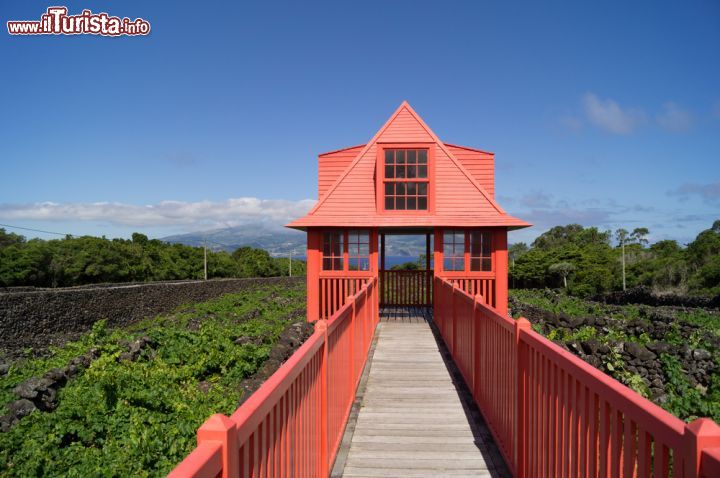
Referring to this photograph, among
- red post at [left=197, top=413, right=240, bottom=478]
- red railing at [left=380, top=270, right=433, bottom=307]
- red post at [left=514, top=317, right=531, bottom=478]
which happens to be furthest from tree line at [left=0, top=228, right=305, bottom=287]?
red post at [left=197, top=413, right=240, bottom=478]

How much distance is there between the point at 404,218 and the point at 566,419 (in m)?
9.48

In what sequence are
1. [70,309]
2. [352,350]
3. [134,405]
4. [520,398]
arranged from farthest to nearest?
1. [70,309]
2. [134,405]
3. [352,350]
4. [520,398]

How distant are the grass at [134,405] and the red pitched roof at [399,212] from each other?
338cm

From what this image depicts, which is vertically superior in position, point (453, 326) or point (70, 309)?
point (453, 326)

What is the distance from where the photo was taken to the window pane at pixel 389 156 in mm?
12383

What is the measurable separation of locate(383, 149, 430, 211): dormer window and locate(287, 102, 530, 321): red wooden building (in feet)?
0.08

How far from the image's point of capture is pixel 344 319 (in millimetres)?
5254

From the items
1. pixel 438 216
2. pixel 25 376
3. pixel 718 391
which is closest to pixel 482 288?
pixel 438 216

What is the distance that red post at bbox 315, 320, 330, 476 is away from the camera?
12.4 feet

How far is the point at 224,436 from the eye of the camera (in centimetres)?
162

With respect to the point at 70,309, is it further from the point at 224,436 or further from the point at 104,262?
the point at 224,436

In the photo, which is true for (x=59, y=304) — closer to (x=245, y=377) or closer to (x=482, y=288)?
(x=245, y=377)

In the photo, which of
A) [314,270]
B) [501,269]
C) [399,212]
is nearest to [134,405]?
[314,270]

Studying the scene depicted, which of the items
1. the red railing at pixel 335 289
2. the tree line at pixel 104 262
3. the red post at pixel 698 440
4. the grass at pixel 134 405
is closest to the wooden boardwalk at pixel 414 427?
the grass at pixel 134 405
